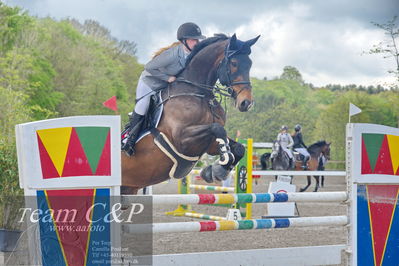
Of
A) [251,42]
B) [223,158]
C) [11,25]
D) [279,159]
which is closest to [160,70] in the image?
[251,42]

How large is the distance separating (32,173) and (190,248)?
2960 millimetres

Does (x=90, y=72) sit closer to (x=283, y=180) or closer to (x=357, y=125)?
(x=283, y=180)

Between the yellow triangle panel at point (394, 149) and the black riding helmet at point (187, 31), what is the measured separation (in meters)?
1.88

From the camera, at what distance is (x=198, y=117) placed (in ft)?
15.1

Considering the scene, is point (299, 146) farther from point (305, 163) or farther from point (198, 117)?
point (198, 117)

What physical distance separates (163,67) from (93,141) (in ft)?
6.44

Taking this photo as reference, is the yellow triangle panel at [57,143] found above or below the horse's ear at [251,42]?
below

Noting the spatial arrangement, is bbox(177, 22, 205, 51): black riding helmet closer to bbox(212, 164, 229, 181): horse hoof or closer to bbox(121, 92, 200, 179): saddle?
bbox(121, 92, 200, 179): saddle

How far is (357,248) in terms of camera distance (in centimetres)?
356

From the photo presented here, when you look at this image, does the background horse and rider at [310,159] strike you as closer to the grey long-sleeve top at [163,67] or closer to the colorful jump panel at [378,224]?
the grey long-sleeve top at [163,67]

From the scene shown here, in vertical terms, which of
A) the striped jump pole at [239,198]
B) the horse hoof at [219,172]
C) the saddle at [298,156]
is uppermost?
the saddle at [298,156]

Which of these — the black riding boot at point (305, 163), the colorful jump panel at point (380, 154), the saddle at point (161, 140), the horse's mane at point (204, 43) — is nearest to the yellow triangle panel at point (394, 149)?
the colorful jump panel at point (380, 154)

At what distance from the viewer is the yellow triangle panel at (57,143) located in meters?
2.71

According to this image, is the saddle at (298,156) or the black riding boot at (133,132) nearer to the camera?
the black riding boot at (133,132)
